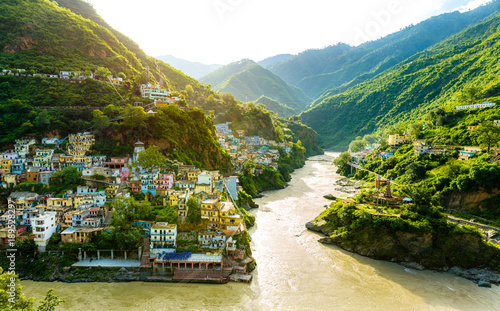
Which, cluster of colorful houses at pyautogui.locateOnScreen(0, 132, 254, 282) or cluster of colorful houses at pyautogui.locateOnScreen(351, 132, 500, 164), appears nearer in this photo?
cluster of colorful houses at pyautogui.locateOnScreen(0, 132, 254, 282)

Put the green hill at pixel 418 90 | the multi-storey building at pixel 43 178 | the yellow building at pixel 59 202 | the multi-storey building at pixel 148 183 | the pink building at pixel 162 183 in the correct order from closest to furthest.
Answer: the yellow building at pixel 59 202
the multi-storey building at pixel 148 183
the pink building at pixel 162 183
the multi-storey building at pixel 43 178
the green hill at pixel 418 90

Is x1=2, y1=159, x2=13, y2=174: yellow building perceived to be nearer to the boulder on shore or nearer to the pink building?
the pink building

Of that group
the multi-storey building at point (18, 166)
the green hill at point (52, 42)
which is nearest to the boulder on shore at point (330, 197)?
the multi-storey building at point (18, 166)

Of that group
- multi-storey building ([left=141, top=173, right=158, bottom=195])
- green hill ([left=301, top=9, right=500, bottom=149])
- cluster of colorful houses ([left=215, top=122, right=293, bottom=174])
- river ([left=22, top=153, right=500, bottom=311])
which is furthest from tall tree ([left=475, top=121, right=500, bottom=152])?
multi-storey building ([left=141, top=173, right=158, bottom=195])

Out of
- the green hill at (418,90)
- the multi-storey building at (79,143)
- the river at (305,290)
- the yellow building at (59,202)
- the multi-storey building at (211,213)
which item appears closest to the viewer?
the river at (305,290)

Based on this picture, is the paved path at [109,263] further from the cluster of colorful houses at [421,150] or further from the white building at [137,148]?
the cluster of colorful houses at [421,150]

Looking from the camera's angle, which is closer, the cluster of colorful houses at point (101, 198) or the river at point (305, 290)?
the river at point (305, 290)

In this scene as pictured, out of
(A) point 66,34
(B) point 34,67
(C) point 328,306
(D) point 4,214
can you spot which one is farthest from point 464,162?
(A) point 66,34

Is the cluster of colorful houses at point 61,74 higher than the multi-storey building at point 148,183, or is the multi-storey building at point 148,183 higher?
the cluster of colorful houses at point 61,74
